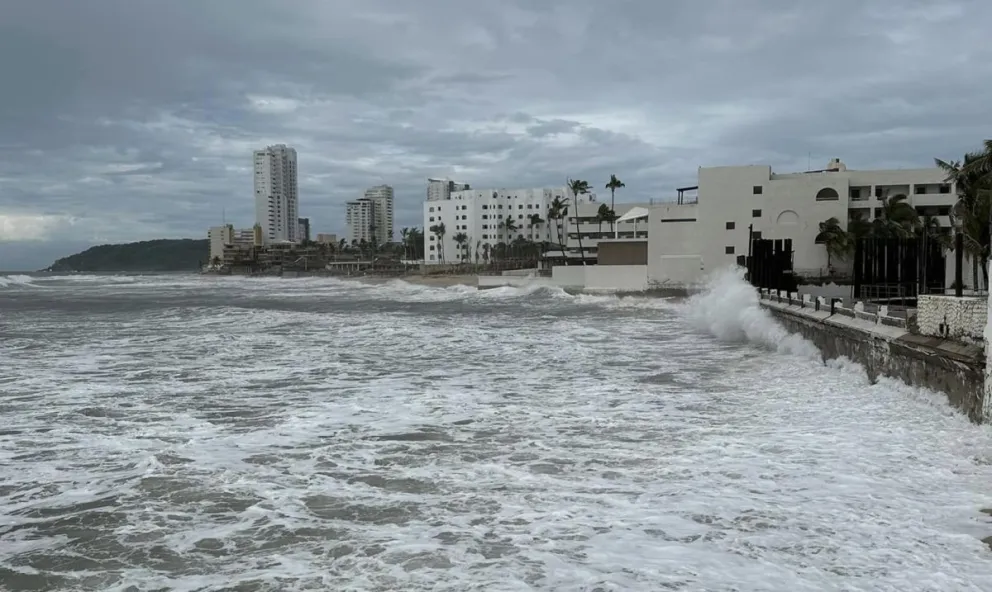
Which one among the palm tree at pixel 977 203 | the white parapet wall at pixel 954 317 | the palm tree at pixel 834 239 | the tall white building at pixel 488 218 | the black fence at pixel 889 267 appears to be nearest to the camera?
the white parapet wall at pixel 954 317

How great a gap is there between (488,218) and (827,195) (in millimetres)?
79372

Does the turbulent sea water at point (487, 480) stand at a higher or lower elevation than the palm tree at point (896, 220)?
lower

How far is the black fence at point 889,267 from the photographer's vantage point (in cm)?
2088

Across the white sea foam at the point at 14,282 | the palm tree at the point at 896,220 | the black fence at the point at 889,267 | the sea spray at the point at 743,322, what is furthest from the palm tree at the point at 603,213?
the white sea foam at the point at 14,282

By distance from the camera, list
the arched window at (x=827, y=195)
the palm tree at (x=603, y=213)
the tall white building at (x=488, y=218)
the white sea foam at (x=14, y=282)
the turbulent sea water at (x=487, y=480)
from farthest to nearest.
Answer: the tall white building at (x=488, y=218) → the white sea foam at (x=14, y=282) → the palm tree at (x=603, y=213) → the arched window at (x=827, y=195) → the turbulent sea water at (x=487, y=480)

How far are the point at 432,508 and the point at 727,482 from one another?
2855 millimetres

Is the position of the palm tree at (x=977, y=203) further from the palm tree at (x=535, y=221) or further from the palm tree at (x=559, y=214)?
the palm tree at (x=535, y=221)

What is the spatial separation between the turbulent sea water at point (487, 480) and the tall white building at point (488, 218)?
107123mm

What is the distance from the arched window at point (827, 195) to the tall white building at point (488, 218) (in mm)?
72578

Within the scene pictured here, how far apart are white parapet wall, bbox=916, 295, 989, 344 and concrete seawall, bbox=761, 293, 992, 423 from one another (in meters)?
0.16

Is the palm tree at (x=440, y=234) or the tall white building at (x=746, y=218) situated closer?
the tall white building at (x=746, y=218)

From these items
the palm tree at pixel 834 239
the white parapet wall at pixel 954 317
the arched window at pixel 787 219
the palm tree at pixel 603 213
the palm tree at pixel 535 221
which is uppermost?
the palm tree at pixel 535 221

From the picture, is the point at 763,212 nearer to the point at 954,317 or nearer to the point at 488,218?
the point at 954,317

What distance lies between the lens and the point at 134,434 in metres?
8.94
